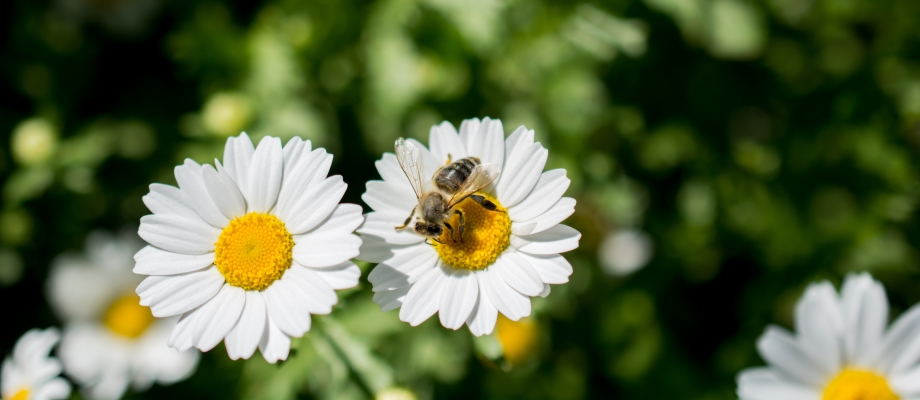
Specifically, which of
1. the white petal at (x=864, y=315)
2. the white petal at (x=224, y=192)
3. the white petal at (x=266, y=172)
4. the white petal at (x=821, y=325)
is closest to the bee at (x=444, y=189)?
the white petal at (x=266, y=172)

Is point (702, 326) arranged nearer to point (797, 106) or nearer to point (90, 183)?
point (797, 106)

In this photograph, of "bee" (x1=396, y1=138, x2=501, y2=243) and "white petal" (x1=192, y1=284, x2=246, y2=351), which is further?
"bee" (x1=396, y1=138, x2=501, y2=243)

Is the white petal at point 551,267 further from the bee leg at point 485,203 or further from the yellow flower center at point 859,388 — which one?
the yellow flower center at point 859,388

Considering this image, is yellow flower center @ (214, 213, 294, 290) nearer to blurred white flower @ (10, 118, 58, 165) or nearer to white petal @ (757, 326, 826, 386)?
white petal @ (757, 326, 826, 386)

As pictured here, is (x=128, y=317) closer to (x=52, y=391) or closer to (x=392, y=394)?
(x=52, y=391)

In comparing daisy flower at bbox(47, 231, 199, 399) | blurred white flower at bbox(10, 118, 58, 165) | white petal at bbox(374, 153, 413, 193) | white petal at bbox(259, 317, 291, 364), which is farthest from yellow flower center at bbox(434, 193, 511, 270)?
blurred white flower at bbox(10, 118, 58, 165)

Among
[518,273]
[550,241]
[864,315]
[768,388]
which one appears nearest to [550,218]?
[550,241]

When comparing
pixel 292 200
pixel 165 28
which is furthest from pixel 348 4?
pixel 292 200
